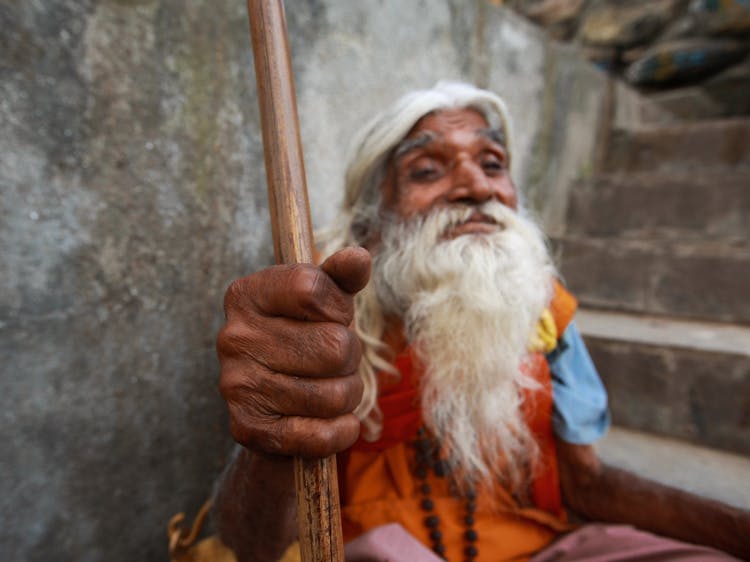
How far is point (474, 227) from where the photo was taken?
1.12 meters

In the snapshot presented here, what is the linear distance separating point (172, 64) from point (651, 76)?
17.2 feet

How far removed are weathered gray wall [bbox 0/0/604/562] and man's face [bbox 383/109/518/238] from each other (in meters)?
0.43

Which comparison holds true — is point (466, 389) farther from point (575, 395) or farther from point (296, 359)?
point (296, 359)

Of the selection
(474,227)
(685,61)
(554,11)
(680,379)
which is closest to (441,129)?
(474,227)

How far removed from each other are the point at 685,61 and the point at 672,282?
3781mm

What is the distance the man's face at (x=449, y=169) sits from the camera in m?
1.15

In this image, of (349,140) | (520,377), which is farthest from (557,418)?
(349,140)

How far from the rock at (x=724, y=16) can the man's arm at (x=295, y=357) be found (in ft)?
18.8

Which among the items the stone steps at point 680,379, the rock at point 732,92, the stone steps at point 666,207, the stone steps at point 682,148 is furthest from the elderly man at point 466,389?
the rock at point 732,92

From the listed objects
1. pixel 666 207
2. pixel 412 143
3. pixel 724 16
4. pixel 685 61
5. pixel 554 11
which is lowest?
pixel 666 207

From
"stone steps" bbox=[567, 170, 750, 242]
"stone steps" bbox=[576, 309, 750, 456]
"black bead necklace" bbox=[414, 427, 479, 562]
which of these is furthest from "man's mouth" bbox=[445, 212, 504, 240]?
"stone steps" bbox=[567, 170, 750, 242]

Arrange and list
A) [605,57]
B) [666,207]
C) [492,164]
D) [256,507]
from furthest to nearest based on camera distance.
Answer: [605,57], [666,207], [492,164], [256,507]

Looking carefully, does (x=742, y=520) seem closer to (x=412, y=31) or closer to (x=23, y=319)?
(x=23, y=319)

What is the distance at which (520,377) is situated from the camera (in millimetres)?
1101
